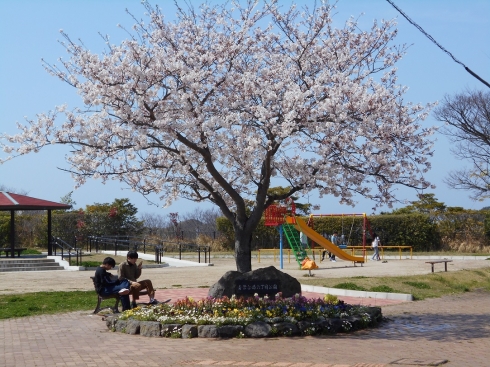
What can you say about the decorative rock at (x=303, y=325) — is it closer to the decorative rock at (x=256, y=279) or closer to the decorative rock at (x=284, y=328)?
the decorative rock at (x=284, y=328)

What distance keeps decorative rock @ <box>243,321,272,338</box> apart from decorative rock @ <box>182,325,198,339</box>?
0.76 metres

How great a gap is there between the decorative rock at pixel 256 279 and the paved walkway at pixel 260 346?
6.11 feet

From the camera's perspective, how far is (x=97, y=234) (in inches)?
1710

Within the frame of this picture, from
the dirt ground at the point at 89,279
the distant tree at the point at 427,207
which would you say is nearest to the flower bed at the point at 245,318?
the dirt ground at the point at 89,279

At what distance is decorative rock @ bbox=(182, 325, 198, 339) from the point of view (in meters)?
11.0

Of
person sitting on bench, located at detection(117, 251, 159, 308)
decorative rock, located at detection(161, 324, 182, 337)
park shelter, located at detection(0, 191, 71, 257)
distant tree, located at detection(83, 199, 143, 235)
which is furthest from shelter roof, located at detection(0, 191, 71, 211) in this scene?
decorative rock, located at detection(161, 324, 182, 337)

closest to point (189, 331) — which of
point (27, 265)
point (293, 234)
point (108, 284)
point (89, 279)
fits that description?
point (108, 284)

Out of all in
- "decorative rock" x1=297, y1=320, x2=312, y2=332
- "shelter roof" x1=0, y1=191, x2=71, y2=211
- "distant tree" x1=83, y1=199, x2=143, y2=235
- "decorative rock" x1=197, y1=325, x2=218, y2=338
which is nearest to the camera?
"decorative rock" x1=197, y1=325, x2=218, y2=338

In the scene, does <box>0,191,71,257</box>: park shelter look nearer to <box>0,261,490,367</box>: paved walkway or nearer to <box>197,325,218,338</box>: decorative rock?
<box>0,261,490,367</box>: paved walkway

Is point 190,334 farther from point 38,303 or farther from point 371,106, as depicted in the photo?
point 38,303

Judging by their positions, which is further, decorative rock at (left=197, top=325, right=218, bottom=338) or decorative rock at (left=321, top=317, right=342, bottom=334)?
decorative rock at (left=321, top=317, right=342, bottom=334)

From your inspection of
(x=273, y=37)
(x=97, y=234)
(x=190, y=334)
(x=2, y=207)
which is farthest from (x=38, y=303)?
(x=97, y=234)

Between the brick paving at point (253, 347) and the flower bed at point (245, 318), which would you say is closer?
the brick paving at point (253, 347)

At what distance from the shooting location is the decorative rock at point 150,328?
1125cm
